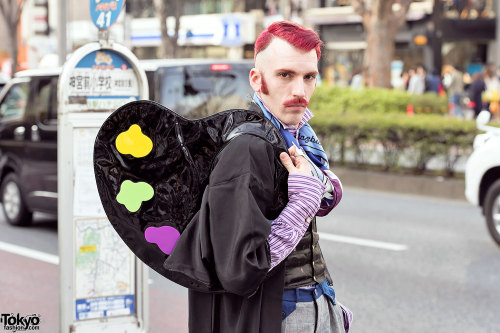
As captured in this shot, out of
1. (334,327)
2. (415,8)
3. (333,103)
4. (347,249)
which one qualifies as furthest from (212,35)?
(334,327)

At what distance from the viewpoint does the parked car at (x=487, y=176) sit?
28.8 ft

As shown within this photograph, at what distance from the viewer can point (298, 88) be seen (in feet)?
8.26

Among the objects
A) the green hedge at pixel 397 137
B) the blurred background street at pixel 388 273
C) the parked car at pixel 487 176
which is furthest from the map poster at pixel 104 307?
the green hedge at pixel 397 137

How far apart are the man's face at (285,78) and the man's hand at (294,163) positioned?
127 mm

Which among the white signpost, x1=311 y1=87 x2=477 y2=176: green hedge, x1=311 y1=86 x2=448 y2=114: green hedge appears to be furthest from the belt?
x1=311 y1=86 x2=448 y2=114: green hedge

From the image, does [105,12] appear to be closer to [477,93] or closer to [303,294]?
[303,294]

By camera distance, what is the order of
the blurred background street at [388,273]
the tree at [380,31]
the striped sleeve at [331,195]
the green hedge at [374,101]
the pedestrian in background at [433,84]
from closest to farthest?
1. the striped sleeve at [331,195]
2. the blurred background street at [388,273]
3. the green hedge at [374,101]
4. the tree at [380,31]
5. the pedestrian in background at [433,84]

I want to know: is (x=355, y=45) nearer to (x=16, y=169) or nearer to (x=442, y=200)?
(x=442, y=200)

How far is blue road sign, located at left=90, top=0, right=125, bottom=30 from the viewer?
15.9 ft

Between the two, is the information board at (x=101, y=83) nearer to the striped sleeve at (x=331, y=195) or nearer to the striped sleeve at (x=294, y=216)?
the striped sleeve at (x=331, y=195)

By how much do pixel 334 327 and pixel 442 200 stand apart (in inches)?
409

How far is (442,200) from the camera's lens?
1279 cm

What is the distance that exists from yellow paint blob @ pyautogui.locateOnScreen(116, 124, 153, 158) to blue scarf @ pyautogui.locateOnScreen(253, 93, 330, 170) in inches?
14.0

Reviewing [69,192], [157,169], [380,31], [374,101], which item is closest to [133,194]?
[157,169]
